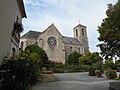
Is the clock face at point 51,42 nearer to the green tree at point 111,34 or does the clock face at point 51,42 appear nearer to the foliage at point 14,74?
the green tree at point 111,34

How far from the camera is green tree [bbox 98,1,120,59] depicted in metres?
8.61

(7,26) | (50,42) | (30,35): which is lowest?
(7,26)

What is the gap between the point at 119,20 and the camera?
832 cm

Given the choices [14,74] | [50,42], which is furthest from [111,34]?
[50,42]

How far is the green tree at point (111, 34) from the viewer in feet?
28.3

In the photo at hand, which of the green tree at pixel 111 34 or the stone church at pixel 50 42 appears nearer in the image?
the green tree at pixel 111 34

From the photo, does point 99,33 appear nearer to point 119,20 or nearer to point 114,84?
point 119,20

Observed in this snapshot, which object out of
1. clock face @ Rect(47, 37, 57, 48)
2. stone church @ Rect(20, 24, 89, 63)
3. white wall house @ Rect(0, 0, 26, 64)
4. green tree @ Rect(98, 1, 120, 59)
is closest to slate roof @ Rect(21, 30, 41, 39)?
stone church @ Rect(20, 24, 89, 63)

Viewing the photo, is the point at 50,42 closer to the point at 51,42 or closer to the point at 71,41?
the point at 51,42

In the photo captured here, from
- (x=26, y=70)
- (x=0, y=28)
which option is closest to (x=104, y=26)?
(x=26, y=70)

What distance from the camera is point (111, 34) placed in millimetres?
8977

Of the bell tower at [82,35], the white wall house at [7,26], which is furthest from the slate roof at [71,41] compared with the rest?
the white wall house at [7,26]

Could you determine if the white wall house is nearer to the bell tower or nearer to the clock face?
the clock face

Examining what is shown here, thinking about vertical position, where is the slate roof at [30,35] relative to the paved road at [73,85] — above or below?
above
